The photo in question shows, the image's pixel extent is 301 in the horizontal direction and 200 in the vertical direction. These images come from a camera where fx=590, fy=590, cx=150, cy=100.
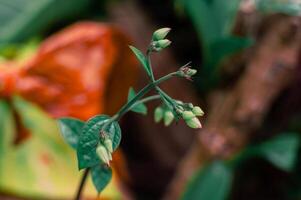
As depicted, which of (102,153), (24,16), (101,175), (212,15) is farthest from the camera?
(24,16)

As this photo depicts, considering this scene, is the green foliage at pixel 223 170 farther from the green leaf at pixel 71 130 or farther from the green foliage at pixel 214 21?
the green leaf at pixel 71 130

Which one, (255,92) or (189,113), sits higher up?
(189,113)

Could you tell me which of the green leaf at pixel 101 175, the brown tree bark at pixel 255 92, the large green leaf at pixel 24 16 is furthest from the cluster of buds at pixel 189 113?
the large green leaf at pixel 24 16

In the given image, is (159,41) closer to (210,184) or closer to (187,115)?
(187,115)

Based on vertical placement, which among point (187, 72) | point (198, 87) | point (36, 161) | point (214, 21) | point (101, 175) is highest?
point (187, 72)

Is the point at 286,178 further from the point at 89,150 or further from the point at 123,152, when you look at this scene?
the point at 89,150

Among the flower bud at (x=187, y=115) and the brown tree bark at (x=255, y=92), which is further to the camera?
the brown tree bark at (x=255, y=92)

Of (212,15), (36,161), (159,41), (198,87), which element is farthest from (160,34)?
(198,87)

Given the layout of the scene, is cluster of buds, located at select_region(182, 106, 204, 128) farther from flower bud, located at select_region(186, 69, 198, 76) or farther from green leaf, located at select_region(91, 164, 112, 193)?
green leaf, located at select_region(91, 164, 112, 193)
